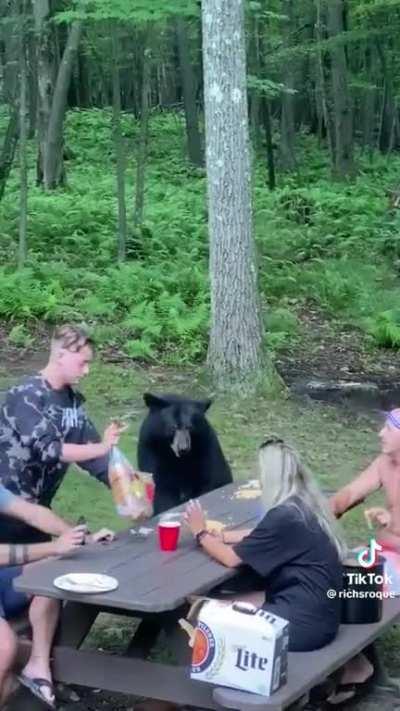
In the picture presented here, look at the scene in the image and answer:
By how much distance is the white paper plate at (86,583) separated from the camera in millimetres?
3816

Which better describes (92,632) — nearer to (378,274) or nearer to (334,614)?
(334,614)

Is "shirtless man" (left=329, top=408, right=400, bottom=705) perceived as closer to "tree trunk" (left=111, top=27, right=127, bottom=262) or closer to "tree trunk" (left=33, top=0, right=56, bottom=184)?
"tree trunk" (left=111, top=27, right=127, bottom=262)

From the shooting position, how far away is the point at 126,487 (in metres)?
4.55

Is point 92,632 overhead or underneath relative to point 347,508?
underneath

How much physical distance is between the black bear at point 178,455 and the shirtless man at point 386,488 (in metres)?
1.09

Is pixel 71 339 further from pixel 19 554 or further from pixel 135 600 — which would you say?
pixel 135 600

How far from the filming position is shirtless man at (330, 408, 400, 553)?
4.67 metres

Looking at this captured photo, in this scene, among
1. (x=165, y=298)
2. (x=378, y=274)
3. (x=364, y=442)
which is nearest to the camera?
(x=364, y=442)

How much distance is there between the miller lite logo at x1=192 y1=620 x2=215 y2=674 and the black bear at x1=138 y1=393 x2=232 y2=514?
7.12 ft

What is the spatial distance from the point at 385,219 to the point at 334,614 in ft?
54.8

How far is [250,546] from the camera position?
161 inches

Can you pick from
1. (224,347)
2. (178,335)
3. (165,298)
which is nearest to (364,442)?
(224,347)

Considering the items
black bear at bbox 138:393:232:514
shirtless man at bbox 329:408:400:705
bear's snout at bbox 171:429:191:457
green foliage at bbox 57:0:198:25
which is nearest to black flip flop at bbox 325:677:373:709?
shirtless man at bbox 329:408:400:705

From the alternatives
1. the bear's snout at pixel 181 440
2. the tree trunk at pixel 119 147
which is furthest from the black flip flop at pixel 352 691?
the tree trunk at pixel 119 147
